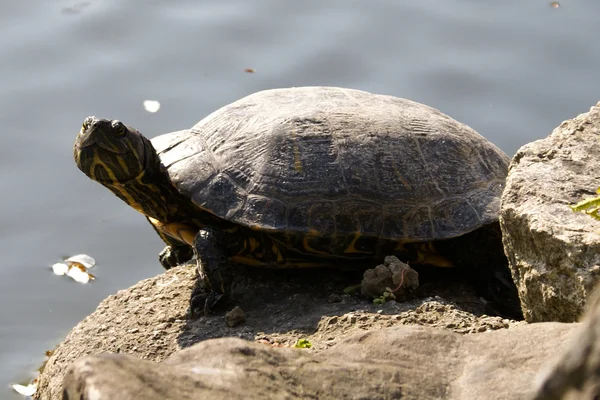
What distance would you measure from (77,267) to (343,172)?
314 cm

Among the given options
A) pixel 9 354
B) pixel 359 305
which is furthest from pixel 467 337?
pixel 9 354

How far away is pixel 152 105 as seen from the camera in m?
8.80

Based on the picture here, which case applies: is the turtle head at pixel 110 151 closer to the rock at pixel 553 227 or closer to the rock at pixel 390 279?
the rock at pixel 390 279

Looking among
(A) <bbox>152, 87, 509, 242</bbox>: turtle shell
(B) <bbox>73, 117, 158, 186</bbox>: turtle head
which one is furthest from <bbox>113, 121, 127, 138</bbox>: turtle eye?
(A) <bbox>152, 87, 509, 242</bbox>: turtle shell

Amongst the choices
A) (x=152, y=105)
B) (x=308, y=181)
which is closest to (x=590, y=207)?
(x=308, y=181)

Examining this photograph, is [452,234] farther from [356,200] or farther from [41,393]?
[41,393]

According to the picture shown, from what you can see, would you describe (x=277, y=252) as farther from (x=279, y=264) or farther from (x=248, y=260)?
(x=248, y=260)

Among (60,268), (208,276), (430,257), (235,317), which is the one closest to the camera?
(235,317)

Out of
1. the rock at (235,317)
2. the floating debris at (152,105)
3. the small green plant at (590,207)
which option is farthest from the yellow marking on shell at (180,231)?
the small green plant at (590,207)

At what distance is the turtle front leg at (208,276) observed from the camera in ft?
17.9

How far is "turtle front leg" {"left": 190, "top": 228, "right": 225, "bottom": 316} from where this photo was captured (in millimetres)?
5461

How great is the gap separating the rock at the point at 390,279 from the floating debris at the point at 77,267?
3202 millimetres

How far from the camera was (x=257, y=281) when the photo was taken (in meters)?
5.84

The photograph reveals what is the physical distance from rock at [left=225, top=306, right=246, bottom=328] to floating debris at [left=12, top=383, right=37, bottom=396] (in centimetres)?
204
